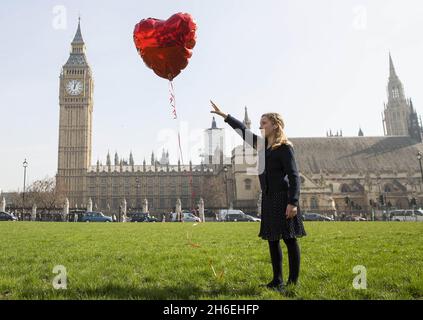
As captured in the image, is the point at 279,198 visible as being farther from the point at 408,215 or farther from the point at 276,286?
the point at 408,215

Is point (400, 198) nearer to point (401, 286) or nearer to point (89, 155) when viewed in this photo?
point (401, 286)

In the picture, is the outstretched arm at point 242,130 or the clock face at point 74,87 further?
the clock face at point 74,87

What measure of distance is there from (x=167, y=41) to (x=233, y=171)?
64.7 meters

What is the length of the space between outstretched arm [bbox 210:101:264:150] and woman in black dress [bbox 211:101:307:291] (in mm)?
200

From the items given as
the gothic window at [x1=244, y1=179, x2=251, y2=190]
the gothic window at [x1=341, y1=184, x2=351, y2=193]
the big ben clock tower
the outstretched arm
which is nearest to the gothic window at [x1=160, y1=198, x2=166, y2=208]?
the big ben clock tower

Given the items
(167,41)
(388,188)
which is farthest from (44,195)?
(167,41)

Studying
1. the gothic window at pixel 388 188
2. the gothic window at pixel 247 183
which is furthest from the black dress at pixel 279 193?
the gothic window at pixel 388 188

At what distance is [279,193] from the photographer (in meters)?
4.82

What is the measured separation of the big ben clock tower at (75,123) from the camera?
9244 cm

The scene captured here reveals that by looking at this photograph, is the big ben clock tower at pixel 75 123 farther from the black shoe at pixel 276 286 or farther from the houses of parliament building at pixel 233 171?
the black shoe at pixel 276 286

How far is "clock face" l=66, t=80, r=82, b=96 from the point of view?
310 feet

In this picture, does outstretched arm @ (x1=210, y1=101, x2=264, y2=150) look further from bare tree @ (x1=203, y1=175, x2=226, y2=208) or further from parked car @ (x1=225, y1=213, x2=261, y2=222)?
bare tree @ (x1=203, y1=175, x2=226, y2=208)

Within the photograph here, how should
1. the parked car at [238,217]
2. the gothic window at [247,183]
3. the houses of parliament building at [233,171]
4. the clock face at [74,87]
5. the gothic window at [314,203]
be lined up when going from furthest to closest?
the clock face at [74,87], the gothic window at [247,183], the houses of parliament building at [233,171], the gothic window at [314,203], the parked car at [238,217]

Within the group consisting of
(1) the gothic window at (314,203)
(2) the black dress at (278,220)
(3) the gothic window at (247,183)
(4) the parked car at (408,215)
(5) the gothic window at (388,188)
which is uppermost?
(3) the gothic window at (247,183)
